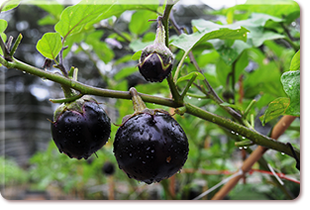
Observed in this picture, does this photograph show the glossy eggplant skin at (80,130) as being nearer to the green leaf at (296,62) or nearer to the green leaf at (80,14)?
the green leaf at (80,14)

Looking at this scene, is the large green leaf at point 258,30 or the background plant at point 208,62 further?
the large green leaf at point 258,30

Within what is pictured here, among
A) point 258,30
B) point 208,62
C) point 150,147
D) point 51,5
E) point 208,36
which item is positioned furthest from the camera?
point 51,5

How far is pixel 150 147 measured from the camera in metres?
0.23

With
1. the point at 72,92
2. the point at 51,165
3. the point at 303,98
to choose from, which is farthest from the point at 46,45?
the point at 51,165

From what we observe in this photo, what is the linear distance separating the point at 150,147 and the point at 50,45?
0.18 m

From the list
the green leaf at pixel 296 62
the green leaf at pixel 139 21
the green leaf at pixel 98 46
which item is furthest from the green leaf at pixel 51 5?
the green leaf at pixel 296 62

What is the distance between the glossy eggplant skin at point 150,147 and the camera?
230 mm

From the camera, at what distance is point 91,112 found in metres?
0.29

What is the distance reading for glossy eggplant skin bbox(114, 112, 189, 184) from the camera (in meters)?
0.23

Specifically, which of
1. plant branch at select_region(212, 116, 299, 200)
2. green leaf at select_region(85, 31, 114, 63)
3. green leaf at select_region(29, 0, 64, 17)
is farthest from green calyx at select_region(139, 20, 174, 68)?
A: green leaf at select_region(29, 0, 64, 17)

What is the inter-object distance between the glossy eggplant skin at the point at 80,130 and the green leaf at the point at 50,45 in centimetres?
8

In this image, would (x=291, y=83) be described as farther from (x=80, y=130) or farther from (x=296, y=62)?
(x=80, y=130)

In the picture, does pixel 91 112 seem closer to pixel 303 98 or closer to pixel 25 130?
pixel 303 98

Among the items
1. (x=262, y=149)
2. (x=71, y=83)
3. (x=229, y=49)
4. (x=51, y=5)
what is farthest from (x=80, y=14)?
(x=51, y=5)
